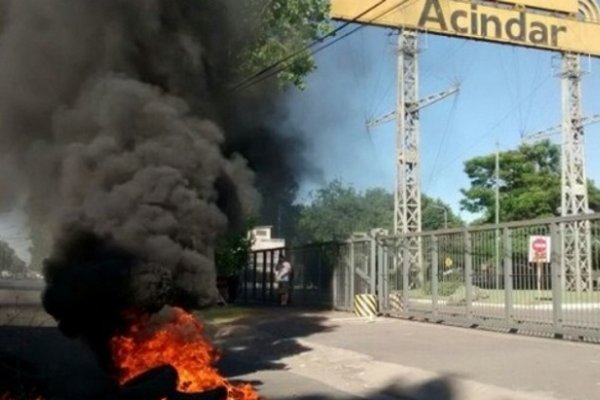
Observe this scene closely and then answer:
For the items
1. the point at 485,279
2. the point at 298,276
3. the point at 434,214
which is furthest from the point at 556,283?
the point at 434,214

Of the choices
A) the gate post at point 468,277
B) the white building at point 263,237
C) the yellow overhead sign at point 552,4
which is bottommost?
the gate post at point 468,277

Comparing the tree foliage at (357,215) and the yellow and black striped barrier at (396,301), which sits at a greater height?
the tree foliage at (357,215)

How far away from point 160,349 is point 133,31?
9.72ft

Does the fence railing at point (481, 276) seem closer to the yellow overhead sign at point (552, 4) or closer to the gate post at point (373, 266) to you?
the gate post at point (373, 266)

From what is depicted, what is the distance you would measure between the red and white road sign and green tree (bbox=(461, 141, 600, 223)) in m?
36.7

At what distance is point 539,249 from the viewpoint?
14586mm

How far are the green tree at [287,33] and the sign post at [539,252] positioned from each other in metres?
4.89

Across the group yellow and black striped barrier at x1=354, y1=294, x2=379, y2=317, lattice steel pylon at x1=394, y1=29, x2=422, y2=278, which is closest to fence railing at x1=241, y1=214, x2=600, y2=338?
yellow and black striped barrier at x1=354, y1=294, x2=379, y2=317

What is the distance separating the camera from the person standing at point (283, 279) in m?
24.5

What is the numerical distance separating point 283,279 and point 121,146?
686 inches

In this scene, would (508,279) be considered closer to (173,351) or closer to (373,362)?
(373,362)

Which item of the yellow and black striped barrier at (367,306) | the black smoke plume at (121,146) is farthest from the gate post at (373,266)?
the black smoke plume at (121,146)

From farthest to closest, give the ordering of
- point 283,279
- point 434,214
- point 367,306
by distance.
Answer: point 434,214, point 283,279, point 367,306

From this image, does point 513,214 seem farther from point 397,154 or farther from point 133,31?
point 133,31
